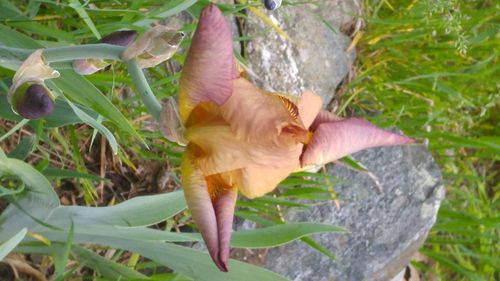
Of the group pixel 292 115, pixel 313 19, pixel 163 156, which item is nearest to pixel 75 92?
pixel 292 115

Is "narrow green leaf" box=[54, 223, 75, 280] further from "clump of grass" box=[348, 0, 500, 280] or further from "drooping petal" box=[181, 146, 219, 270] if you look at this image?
"clump of grass" box=[348, 0, 500, 280]

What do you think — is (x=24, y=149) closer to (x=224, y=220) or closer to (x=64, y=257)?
(x=64, y=257)

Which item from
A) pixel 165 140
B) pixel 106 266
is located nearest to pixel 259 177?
pixel 106 266

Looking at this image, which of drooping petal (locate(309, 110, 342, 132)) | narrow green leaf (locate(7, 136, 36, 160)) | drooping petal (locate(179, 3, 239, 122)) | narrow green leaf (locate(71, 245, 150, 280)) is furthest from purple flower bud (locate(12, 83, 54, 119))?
narrow green leaf (locate(71, 245, 150, 280))

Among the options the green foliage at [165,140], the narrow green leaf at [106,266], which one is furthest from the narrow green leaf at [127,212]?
the narrow green leaf at [106,266]

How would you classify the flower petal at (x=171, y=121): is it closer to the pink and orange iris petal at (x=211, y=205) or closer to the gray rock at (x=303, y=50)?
the pink and orange iris petal at (x=211, y=205)

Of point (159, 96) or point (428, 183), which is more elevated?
point (159, 96)

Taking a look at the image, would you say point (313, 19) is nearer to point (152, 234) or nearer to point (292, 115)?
point (152, 234)
